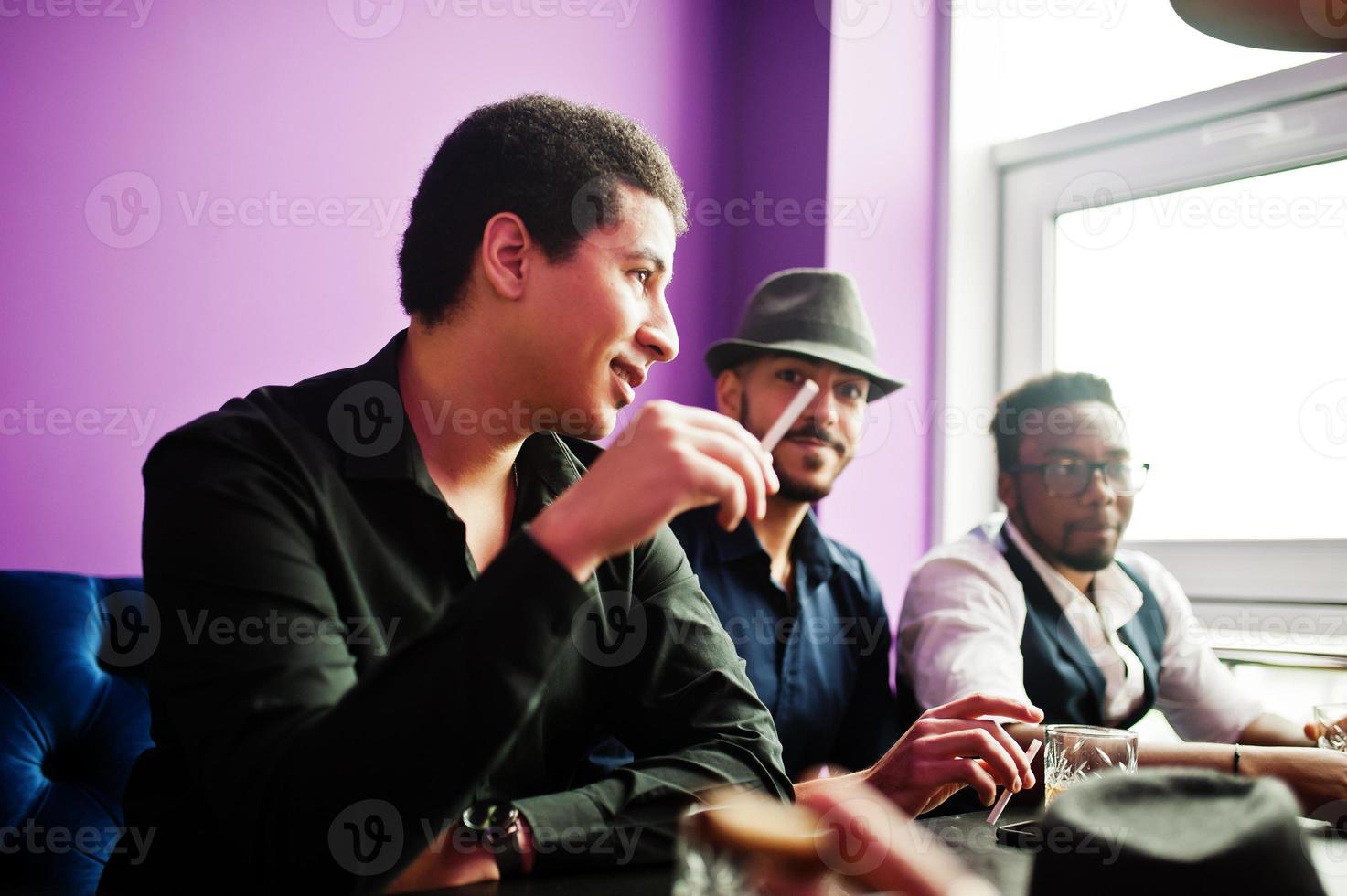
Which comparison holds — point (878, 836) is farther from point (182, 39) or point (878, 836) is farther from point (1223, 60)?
point (1223, 60)

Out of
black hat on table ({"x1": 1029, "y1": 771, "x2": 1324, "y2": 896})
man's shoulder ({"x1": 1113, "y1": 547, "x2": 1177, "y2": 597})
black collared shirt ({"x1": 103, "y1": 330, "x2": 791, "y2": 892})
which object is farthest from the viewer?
man's shoulder ({"x1": 1113, "y1": 547, "x2": 1177, "y2": 597})

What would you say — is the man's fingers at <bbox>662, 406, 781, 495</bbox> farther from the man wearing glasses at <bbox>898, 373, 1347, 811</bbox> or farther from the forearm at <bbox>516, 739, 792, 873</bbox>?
the man wearing glasses at <bbox>898, 373, 1347, 811</bbox>

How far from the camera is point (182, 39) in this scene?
1713 mm

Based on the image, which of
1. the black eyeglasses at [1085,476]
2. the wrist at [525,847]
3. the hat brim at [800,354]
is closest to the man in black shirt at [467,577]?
the wrist at [525,847]

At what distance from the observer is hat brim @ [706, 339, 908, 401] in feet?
6.57

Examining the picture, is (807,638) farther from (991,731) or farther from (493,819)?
(493,819)

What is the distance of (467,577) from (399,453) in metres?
0.14

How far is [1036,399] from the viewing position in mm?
2107

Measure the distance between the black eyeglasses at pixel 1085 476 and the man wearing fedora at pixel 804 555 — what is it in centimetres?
35

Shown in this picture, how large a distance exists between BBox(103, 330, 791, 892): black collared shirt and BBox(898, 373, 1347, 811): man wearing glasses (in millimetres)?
768

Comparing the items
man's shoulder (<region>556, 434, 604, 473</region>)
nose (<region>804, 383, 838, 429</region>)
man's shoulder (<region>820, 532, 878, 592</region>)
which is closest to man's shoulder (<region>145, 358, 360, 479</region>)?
man's shoulder (<region>556, 434, 604, 473</region>)

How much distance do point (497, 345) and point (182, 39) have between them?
3.38 feet

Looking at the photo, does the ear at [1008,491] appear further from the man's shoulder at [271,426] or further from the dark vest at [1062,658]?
the man's shoulder at [271,426]

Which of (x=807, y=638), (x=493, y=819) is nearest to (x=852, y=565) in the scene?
(x=807, y=638)
